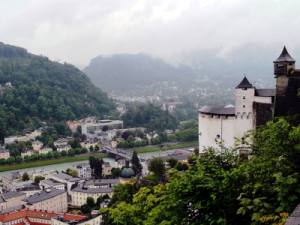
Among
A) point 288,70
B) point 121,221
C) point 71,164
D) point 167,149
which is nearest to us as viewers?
point 121,221

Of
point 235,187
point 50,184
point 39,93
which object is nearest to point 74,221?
point 50,184

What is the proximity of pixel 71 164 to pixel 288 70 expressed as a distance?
27922mm

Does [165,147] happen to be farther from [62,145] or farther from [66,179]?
[66,179]

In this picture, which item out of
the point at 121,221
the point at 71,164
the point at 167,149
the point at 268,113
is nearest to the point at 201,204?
the point at 121,221

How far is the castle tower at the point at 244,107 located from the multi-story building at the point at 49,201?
12868mm

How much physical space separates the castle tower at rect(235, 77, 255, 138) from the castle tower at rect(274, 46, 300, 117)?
181cm

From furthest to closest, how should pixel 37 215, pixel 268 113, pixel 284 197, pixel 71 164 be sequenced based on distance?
pixel 71 164, pixel 37 215, pixel 268 113, pixel 284 197

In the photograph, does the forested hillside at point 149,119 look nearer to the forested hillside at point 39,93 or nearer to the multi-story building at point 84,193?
the forested hillside at point 39,93

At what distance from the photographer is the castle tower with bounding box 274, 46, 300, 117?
288 inches

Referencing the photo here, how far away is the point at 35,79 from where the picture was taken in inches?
2357

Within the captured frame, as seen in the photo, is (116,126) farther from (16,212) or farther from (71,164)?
(16,212)

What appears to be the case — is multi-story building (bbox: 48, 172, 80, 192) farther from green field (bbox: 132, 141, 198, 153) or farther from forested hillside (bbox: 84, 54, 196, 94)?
forested hillside (bbox: 84, 54, 196, 94)

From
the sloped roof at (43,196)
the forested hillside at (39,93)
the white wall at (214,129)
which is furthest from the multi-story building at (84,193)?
the forested hillside at (39,93)

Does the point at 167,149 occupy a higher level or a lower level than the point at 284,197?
lower
